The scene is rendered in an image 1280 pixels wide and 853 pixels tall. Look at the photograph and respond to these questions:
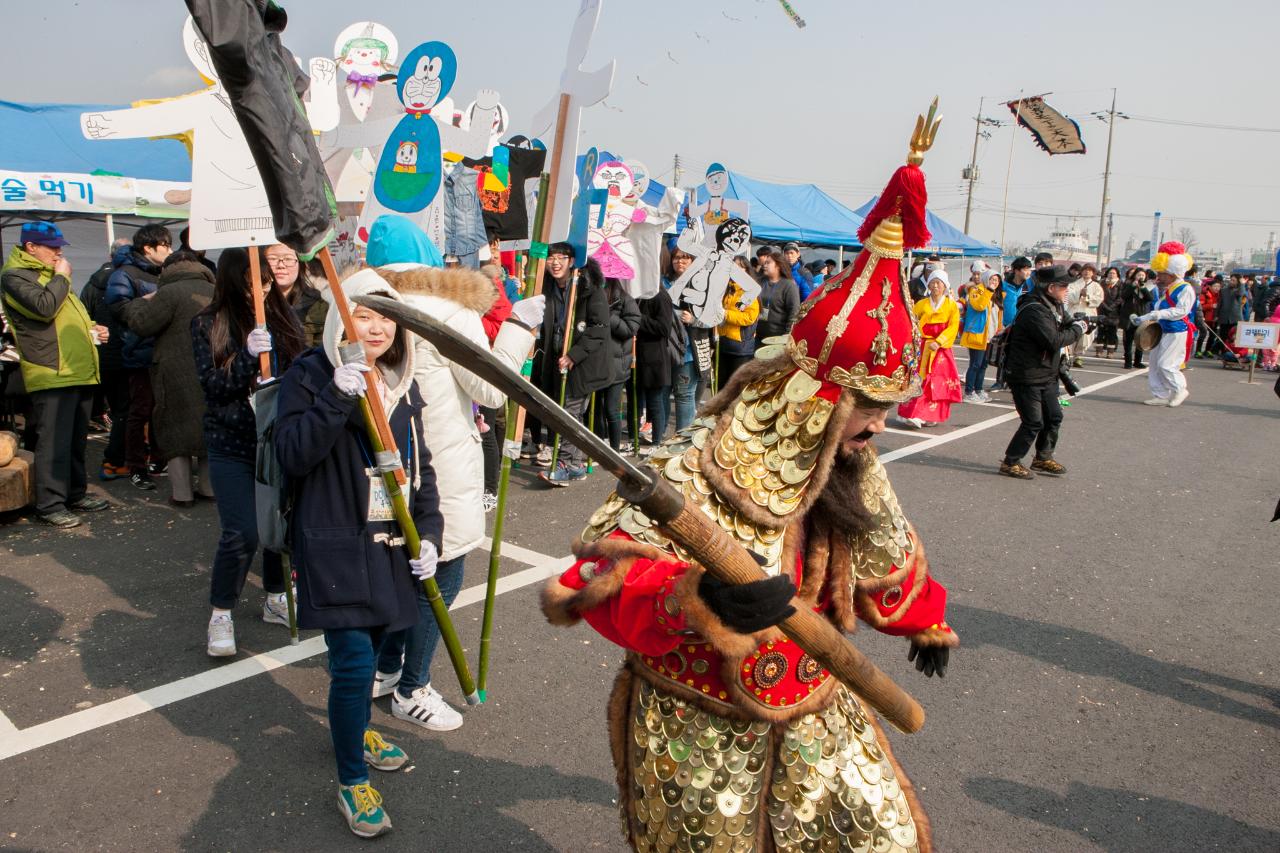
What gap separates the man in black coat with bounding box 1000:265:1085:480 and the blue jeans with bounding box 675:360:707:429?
2986 mm

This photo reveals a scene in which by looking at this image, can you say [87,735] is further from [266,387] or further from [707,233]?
[707,233]

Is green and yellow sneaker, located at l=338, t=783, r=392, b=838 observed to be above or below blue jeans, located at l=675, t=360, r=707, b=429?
below

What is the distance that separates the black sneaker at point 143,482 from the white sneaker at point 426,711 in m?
4.26

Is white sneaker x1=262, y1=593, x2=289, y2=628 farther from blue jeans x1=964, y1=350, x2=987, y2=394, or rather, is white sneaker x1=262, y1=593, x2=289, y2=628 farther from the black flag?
blue jeans x1=964, y1=350, x2=987, y2=394

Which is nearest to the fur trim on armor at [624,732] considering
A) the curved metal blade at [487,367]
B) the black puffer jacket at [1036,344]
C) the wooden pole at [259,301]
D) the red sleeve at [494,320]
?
the curved metal blade at [487,367]

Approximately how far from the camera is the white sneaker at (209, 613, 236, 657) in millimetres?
4117

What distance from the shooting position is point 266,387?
11.0 ft

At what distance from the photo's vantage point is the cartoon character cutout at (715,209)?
363 inches

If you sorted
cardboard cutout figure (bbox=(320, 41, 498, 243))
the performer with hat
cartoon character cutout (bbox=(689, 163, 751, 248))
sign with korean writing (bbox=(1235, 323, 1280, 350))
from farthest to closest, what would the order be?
Result: sign with korean writing (bbox=(1235, 323, 1280, 350))
the performer with hat
cartoon character cutout (bbox=(689, 163, 751, 248))
cardboard cutout figure (bbox=(320, 41, 498, 243))

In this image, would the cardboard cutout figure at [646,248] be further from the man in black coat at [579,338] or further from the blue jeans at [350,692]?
the blue jeans at [350,692]

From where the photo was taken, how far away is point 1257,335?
15383 mm

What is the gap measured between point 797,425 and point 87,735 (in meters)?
3.15

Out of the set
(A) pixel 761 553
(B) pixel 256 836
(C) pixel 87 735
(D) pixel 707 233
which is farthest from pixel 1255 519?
A: (C) pixel 87 735

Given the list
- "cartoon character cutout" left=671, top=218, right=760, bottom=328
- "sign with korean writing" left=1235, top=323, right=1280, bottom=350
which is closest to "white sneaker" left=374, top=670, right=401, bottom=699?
"cartoon character cutout" left=671, top=218, right=760, bottom=328
